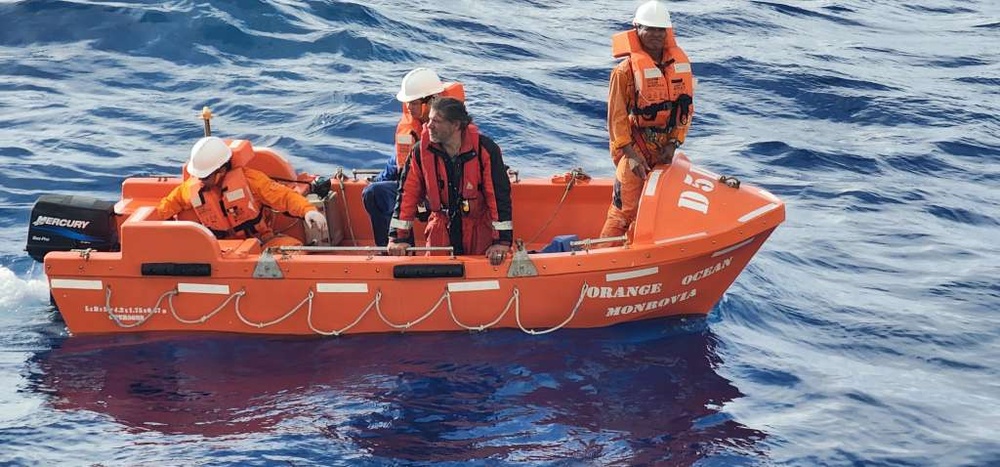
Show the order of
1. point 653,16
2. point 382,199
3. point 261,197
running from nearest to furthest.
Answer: point 653,16
point 261,197
point 382,199

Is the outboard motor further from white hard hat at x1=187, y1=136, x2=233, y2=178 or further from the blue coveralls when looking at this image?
the blue coveralls

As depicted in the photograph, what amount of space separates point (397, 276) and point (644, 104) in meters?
1.98

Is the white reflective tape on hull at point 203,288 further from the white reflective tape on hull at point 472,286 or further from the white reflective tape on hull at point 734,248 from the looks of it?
the white reflective tape on hull at point 734,248

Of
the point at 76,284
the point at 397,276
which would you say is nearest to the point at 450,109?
the point at 397,276

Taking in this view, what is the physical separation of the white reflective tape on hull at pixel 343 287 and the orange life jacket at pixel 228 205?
0.83 metres

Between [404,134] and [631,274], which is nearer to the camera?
[631,274]

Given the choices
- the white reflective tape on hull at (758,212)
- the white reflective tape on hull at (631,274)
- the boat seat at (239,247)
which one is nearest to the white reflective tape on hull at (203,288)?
the boat seat at (239,247)

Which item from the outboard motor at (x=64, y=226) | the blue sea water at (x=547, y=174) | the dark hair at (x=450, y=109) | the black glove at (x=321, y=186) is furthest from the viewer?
the black glove at (x=321, y=186)

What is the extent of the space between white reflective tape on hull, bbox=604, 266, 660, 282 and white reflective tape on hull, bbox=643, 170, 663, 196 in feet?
1.63

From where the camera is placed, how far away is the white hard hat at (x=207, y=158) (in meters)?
7.64

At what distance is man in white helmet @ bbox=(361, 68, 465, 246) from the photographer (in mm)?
7938

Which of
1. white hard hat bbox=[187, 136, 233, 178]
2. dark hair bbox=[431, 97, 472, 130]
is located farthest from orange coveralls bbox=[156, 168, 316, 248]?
dark hair bbox=[431, 97, 472, 130]

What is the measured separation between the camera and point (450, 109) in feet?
23.5

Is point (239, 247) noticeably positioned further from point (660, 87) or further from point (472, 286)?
point (660, 87)
